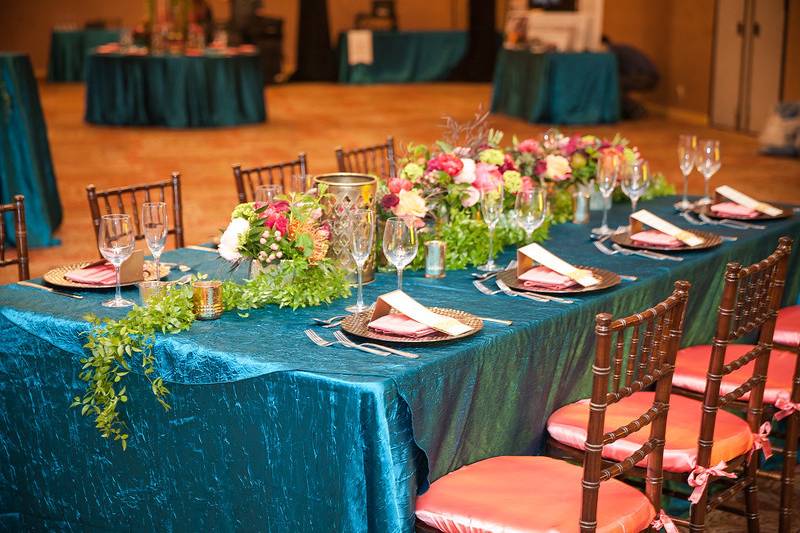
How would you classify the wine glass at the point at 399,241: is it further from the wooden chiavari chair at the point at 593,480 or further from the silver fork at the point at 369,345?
the wooden chiavari chair at the point at 593,480

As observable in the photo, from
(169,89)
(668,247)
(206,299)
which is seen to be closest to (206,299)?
(206,299)

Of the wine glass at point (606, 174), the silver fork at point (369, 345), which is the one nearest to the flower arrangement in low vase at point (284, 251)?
the silver fork at point (369, 345)

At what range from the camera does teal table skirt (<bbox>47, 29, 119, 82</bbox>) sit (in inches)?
627

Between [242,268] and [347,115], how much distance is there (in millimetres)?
9928

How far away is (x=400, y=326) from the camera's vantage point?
8.04 feet

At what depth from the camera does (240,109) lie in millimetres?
12133

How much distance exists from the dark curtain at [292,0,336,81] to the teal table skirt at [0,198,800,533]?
13.9 m

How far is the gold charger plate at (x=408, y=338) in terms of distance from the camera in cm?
239

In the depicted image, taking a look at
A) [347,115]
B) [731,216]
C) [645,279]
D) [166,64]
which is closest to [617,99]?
[347,115]

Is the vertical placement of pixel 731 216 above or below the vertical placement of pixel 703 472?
above

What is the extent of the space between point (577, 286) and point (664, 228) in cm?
68

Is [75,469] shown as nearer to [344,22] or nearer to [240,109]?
[240,109]

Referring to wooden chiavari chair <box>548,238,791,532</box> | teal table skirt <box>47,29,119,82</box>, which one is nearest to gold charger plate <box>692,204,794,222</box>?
Result: wooden chiavari chair <box>548,238,791,532</box>

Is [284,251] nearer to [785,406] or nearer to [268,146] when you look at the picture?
[785,406]
